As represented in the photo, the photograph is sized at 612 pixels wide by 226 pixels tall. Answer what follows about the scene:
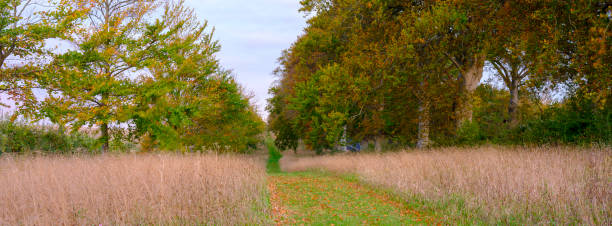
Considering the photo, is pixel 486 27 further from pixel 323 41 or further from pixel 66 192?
pixel 66 192

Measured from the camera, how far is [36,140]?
15.0m

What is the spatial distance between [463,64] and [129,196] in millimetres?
15255

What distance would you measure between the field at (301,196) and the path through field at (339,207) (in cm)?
3

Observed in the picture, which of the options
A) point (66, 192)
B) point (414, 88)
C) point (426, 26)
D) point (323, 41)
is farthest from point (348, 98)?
point (66, 192)

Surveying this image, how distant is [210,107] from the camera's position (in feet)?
66.1

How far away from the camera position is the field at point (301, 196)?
17.6 feet

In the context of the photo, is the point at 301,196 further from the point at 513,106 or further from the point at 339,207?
the point at 513,106

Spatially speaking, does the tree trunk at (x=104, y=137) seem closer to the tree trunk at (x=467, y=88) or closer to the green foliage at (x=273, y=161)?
the green foliage at (x=273, y=161)

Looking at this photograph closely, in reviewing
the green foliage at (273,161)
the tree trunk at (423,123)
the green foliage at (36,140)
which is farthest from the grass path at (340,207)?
the green foliage at (273,161)

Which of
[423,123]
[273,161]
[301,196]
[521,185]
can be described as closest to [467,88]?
[423,123]

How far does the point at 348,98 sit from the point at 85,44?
1283 centimetres

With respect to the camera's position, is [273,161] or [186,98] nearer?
[186,98]

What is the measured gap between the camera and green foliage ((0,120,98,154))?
14023 mm

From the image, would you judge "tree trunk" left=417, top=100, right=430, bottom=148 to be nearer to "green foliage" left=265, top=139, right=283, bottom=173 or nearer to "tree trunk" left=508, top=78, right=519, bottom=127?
"tree trunk" left=508, top=78, right=519, bottom=127
